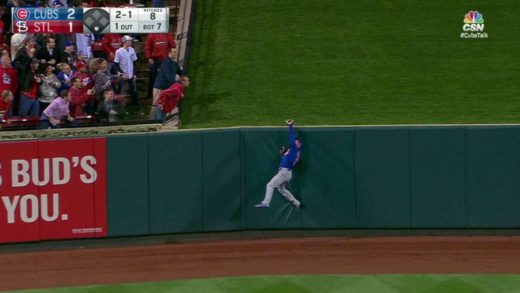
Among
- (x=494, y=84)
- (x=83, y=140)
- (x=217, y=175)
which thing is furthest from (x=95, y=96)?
(x=494, y=84)

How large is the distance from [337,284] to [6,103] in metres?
7.66

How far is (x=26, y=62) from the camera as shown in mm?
20109

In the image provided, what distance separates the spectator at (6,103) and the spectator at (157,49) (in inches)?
138

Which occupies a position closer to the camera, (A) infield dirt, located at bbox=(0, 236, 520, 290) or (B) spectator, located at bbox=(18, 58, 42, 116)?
(A) infield dirt, located at bbox=(0, 236, 520, 290)

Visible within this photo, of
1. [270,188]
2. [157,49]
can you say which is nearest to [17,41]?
[157,49]

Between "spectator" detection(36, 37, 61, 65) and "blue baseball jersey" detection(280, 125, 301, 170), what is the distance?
515 cm

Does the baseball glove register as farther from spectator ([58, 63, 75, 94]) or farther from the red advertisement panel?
the red advertisement panel

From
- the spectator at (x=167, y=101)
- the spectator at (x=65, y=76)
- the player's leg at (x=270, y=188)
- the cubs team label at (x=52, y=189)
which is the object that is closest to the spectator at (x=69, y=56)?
the spectator at (x=65, y=76)

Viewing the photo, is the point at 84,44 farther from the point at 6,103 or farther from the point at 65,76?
the point at 6,103

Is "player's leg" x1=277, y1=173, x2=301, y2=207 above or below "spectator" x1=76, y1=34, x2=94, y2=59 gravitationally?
below

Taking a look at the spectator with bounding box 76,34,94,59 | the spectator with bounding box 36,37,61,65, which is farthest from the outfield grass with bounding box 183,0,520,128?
the spectator with bounding box 36,37,61,65

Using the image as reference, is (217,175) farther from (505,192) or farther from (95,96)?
(505,192)

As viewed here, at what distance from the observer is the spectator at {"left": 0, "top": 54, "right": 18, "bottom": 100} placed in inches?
792

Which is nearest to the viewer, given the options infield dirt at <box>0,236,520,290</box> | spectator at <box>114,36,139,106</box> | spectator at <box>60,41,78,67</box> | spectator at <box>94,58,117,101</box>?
infield dirt at <box>0,236,520,290</box>
